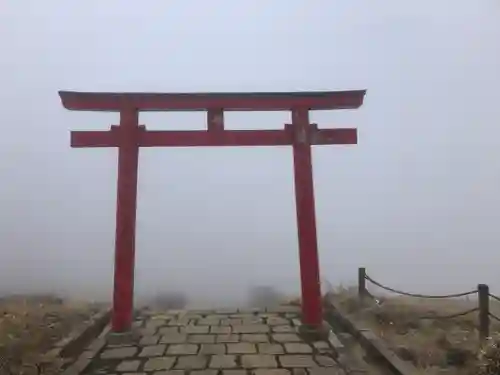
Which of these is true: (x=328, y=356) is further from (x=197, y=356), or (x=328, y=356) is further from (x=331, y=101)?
(x=331, y=101)

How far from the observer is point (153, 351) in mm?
6418

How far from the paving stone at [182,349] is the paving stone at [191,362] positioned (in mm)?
208

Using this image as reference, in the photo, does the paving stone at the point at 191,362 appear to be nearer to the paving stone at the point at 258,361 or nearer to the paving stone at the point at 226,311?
the paving stone at the point at 258,361

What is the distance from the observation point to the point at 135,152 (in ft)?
24.4

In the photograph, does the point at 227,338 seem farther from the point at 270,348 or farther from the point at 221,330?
the point at 270,348

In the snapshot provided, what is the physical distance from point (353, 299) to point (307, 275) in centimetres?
208

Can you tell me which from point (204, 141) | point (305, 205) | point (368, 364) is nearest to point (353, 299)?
point (305, 205)

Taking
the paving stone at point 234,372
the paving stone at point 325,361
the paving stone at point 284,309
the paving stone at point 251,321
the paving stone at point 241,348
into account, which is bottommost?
the paving stone at point 325,361

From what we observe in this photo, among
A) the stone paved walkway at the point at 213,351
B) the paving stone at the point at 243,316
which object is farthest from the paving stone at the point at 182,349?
the paving stone at the point at 243,316

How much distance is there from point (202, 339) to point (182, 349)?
63 centimetres

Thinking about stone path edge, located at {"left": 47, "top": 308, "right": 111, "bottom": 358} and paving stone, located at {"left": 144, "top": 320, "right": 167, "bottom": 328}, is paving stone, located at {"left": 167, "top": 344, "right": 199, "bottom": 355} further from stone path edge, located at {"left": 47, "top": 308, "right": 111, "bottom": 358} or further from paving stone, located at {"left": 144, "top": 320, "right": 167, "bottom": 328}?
paving stone, located at {"left": 144, "top": 320, "right": 167, "bottom": 328}

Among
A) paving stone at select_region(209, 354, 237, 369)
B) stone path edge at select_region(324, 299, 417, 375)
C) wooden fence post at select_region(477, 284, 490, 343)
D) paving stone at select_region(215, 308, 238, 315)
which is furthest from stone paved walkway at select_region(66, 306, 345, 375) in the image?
wooden fence post at select_region(477, 284, 490, 343)

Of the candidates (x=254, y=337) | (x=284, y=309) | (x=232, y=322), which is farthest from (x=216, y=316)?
(x=254, y=337)

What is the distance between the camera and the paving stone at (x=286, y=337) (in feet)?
22.9
